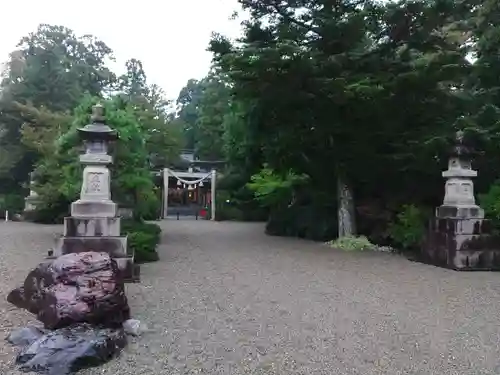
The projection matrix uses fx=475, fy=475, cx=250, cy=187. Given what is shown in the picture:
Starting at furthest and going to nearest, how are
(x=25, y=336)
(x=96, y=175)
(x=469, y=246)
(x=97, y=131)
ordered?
1. (x=469, y=246)
2. (x=97, y=131)
3. (x=96, y=175)
4. (x=25, y=336)

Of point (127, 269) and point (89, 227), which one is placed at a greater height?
point (89, 227)

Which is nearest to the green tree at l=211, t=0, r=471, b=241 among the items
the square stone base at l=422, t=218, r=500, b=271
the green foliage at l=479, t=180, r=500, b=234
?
the green foliage at l=479, t=180, r=500, b=234

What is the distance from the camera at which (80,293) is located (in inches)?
165

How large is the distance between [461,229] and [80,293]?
660 cm

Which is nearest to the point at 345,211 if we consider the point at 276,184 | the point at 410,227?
the point at 410,227

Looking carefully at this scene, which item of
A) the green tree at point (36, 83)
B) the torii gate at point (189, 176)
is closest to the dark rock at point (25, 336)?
the green tree at point (36, 83)

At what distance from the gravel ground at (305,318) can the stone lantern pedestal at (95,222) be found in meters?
0.63

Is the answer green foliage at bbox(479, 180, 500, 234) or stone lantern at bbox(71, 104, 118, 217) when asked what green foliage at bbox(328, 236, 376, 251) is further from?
stone lantern at bbox(71, 104, 118, 217)

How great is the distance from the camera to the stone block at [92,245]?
6695mm

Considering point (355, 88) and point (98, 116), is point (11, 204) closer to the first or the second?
point (98, 116)

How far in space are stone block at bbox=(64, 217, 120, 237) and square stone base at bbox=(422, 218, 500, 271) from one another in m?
5.67

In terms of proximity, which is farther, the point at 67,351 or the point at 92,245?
the point at 92,245

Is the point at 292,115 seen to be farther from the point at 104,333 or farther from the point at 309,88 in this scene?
the point at 104,333

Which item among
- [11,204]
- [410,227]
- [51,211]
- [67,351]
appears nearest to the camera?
[67,351]
